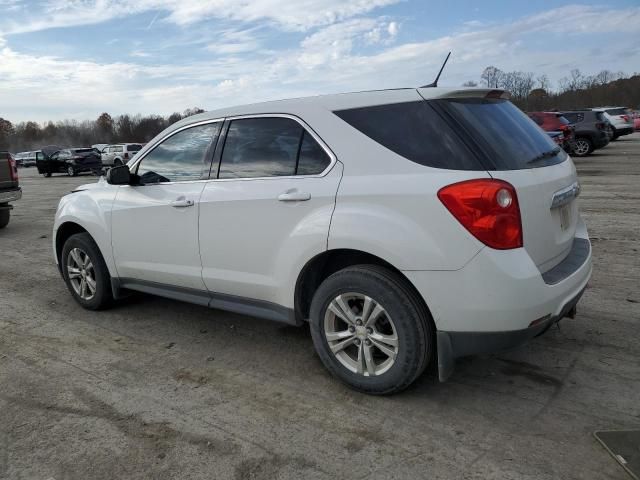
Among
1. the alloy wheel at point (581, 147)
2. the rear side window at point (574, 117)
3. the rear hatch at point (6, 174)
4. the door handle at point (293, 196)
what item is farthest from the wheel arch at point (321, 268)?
the rear side window at point (574, 117)

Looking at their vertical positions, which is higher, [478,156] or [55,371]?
[478,156]

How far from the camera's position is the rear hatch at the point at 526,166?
282 centimetres

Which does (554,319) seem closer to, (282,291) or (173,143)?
(282,291)

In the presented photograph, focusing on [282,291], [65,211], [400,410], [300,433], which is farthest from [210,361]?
[65,211]

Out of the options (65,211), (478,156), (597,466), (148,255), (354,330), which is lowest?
(597,466)

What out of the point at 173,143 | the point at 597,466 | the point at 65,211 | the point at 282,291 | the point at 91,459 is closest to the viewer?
the point at 597,466

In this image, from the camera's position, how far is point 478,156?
281 cm

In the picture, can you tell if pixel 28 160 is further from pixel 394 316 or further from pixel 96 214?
pixel 394 316

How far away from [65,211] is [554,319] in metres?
4.32

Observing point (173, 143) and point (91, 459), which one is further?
point (173, 143)

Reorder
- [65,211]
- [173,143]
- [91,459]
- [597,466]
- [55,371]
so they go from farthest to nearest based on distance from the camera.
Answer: [65,211] → [173,143] → [55,371] → [91,459] → [597,466]

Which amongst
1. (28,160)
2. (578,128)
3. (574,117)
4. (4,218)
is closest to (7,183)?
(4,218)

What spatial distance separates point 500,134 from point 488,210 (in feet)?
2.00

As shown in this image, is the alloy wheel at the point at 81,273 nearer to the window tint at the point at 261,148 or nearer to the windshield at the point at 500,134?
the window tint at the point at 261,148
